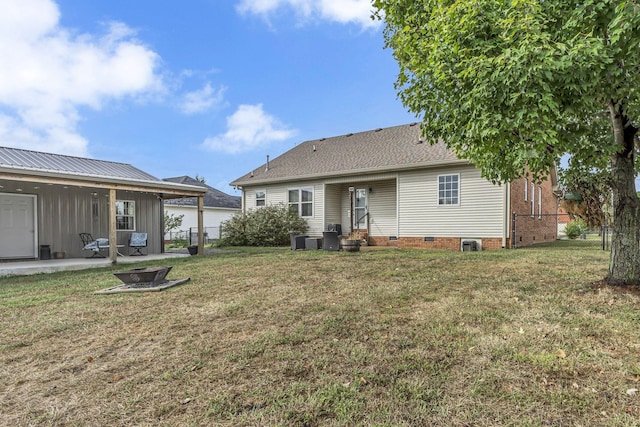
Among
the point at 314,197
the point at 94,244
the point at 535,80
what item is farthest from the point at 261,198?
the point at 535,80

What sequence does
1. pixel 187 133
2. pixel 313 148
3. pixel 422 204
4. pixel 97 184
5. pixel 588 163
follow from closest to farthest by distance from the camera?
1. pixel 588 163
2. pixel 97 184
3. pixel 422 204
4. pixel 313 148
5. pixel 187 133

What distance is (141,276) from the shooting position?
250 inches

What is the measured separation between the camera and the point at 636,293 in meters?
5.04

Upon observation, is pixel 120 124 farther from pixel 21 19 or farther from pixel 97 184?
pixel 97 184

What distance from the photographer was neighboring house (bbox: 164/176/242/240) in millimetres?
24750

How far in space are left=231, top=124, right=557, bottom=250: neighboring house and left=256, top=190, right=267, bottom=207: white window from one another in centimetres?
5

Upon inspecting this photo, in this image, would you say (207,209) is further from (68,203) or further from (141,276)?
(141,276)

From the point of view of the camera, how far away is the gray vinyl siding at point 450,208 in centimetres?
1227

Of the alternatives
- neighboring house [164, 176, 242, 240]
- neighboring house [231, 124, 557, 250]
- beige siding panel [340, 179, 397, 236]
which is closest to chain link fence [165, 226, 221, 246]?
neighboring house [164, 176, 242, 240]

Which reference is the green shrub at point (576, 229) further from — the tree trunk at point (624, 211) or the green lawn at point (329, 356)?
the tree trunk at point (624, 211)

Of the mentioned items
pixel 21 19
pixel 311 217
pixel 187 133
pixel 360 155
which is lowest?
pixel 311 217

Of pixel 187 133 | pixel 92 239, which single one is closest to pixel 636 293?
pixel 92 239

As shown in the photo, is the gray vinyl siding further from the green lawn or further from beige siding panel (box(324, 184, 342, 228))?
the green lawn

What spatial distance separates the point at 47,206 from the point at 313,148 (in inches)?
472
